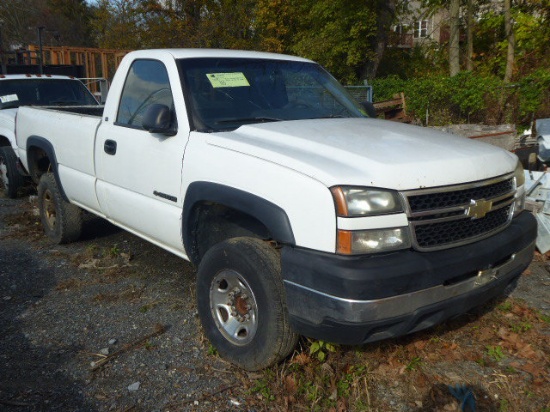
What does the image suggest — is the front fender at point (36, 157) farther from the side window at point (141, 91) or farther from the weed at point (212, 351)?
the weed at point (212, 351)

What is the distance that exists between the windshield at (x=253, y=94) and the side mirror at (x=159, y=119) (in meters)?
0.17

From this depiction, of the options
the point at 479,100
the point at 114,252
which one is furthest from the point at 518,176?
the point at 479,100

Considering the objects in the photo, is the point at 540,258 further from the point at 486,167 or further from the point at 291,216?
the point at 291,216

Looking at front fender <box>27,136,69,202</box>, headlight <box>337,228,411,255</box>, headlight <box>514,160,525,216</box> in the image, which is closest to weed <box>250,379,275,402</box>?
headlight <box>337,228,411,255</box>

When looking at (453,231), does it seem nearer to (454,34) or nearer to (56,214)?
(56,214)

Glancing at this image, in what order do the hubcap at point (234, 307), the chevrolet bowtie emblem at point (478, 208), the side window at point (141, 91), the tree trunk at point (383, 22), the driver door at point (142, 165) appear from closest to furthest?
the chevrolet bowtie emblem at point (478, 208), the hubcap at point (234, 307), the driver door at point (142, 165), the side window at point (141, 91), the tree trunk at point (383, 22)

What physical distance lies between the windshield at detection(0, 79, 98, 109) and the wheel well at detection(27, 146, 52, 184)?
2527 millimetres

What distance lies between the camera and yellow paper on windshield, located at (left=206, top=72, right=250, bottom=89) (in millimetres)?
3797

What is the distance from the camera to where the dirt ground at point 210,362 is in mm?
2967

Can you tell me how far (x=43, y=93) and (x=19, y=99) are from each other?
38cm

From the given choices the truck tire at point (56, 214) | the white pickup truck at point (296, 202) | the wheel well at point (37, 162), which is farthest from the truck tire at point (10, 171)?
the white pickup truck at point (296, 202)

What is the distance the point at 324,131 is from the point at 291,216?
0.84 meters

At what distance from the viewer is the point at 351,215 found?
2568mm

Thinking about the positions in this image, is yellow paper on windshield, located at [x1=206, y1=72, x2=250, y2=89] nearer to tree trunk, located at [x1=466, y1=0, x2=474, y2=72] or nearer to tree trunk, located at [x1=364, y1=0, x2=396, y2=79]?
tree trunk, located at [x1=466, y1=0, x2=474, y2=72]
